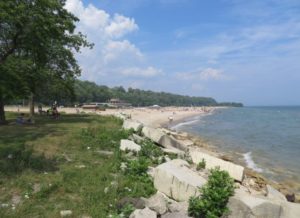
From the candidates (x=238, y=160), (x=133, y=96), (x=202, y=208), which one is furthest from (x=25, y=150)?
(x=133, y=96)

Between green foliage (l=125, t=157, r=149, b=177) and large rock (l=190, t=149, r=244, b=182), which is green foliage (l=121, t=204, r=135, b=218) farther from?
large rock (l=190, t=149, r=244, b=182)

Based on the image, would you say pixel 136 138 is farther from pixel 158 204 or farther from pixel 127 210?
pixel 127 210

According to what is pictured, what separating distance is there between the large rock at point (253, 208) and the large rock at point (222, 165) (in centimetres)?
451

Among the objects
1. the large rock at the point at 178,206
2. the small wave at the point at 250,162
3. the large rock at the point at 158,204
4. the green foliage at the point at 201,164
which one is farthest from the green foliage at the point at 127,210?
the small wave at the point at 250,162

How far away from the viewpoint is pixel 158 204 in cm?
841

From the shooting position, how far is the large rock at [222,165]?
12.8 metres

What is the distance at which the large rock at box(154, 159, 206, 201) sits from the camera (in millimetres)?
9086

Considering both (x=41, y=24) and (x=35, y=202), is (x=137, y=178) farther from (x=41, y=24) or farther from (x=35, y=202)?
(x=41, y=24)

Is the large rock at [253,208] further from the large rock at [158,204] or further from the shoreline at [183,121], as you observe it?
the shoreline at [183,121]

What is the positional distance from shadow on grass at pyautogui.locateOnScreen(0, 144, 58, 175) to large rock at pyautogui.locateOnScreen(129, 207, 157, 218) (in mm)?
3935

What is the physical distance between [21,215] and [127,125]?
11.7 meters

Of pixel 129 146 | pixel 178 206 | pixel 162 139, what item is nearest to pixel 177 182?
pixel 178 206

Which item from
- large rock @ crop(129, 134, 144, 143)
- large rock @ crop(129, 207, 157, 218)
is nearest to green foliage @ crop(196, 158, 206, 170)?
large rock @ crop(129, 134, 144, 143)

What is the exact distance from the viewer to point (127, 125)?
1934 centimetres
